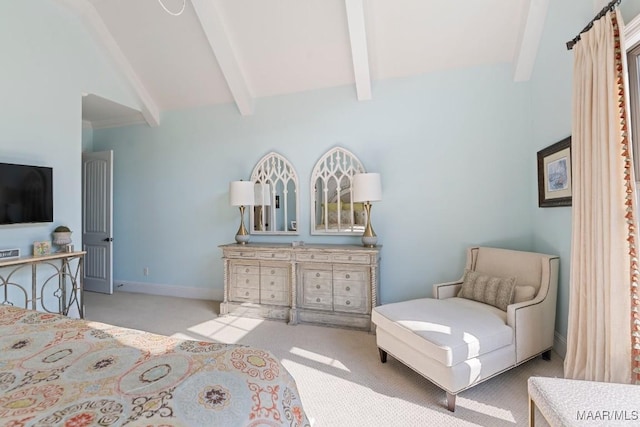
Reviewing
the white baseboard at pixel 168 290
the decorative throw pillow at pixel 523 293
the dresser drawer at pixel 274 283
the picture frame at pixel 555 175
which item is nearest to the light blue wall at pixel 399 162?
the white baseboard at pixel 168 290

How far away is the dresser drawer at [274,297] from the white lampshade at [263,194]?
1.15 meters

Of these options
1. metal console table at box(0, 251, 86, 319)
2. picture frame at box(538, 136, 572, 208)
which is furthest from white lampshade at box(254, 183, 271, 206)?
picture frame at box(538, 136, 572, 208)

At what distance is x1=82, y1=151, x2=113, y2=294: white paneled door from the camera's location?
4.59 m

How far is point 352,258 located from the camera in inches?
126

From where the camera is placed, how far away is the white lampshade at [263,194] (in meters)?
4.00

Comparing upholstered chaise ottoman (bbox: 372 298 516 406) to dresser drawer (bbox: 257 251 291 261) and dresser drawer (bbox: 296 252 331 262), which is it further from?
dresser drawer (bbox: 257 251 291 261)

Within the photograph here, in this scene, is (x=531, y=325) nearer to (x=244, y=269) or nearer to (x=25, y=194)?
(x=244, y=269)

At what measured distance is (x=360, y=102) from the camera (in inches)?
144

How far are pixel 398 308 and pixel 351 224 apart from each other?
1.41 meters

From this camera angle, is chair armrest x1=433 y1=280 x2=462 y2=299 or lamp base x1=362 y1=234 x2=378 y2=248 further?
lamp base x1=362 y1=234 x2=378 y2=248

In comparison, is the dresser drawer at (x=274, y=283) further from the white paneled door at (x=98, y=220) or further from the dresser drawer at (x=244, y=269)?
the white paneled door at (x=98, y=220)

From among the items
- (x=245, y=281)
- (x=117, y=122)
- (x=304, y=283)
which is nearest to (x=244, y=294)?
(x=245, y=281)

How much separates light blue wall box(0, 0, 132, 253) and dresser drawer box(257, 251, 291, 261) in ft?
7.52

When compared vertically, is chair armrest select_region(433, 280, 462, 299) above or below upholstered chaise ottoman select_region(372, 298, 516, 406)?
above
